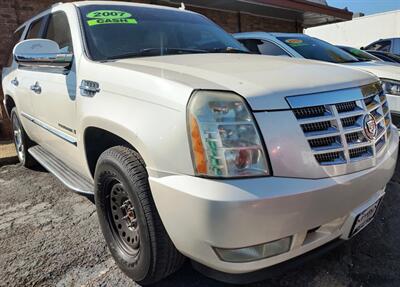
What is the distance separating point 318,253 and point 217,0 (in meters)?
7.64

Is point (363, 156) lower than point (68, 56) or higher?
lower

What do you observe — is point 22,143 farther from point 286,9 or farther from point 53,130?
point 286,9

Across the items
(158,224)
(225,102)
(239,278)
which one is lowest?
(239,278)

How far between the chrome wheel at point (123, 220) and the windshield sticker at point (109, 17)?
55.0 inches

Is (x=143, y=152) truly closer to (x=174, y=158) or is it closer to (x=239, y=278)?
(x=174, y=158)

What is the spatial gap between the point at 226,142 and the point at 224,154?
0.19 ft

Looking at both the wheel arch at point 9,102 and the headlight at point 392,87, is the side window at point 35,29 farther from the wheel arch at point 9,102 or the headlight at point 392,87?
the headlight at point 392,87

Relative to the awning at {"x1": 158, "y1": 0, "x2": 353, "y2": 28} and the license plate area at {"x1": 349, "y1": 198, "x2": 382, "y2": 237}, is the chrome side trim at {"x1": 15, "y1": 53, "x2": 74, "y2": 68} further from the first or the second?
the awning at {"x1": 158, "y1": 0, "x2": 353, "y2": 28}

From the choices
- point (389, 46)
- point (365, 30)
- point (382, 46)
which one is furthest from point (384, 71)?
point (365, 30)

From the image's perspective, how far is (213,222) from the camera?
67.1 inches

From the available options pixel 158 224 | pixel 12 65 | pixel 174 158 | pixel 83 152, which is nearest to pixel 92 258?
pixel 83 152

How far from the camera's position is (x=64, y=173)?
3336mm

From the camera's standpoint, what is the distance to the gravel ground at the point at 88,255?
2.42 metres

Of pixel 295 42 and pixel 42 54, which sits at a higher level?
pixel 42 54
